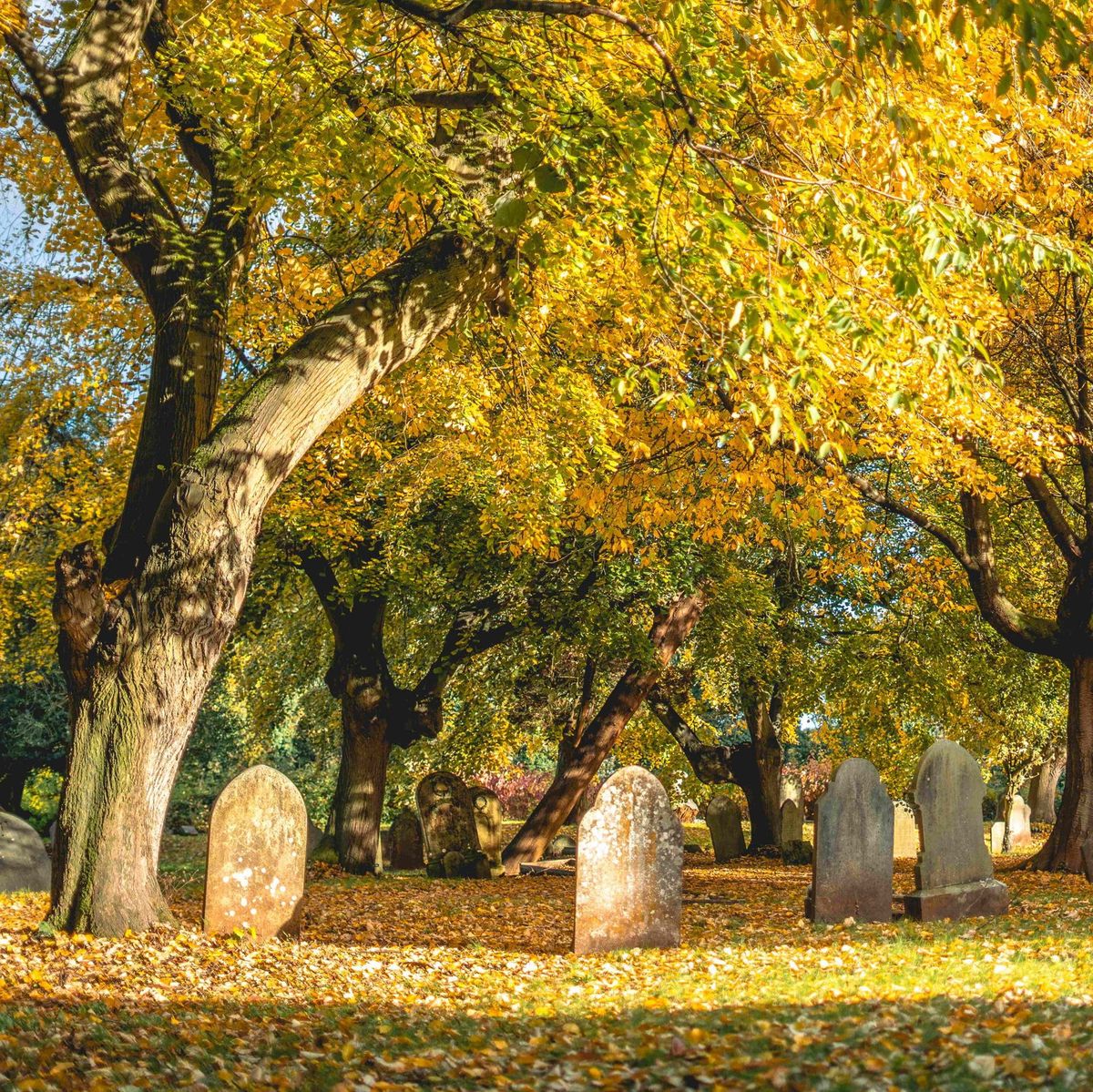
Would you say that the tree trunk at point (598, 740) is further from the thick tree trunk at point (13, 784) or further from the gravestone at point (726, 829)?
the thick tree trunk at point (13, 784)

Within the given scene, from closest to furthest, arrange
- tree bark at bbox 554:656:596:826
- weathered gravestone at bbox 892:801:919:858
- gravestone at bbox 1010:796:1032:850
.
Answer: tree bark at bbox 554:656:596:826 < weathered gravestone at bbox 892:801:919:858 < gravestone at bbox 1010:796:1032:850

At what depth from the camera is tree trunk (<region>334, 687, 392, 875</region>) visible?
57.5 feet

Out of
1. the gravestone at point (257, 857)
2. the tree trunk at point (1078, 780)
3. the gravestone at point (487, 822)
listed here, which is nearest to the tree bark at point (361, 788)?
the gravestone at point (487, 822)

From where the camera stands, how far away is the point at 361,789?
691 inches

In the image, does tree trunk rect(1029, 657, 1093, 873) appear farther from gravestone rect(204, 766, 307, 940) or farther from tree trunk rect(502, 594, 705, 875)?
gravestone rect(204, 766, 307, 940)

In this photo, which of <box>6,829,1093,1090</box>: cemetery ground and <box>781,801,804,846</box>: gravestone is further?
<box>781,801,804,846</box>: gravestone

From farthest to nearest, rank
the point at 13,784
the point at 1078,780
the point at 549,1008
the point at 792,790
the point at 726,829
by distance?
the point at 792,790
the point at 13,784
the point at 726,829
the point at 1078,780
the point at 549,1008

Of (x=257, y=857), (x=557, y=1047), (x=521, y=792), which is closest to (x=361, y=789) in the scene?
(x=257, y=857)

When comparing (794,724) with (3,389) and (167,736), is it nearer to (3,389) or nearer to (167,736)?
(3,389)

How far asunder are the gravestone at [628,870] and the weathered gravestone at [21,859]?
7.30m

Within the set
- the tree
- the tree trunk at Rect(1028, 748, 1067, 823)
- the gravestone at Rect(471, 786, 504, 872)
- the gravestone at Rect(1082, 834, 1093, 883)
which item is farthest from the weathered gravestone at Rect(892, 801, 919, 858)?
the tree

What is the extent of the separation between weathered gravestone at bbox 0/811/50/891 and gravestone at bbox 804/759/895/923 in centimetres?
852

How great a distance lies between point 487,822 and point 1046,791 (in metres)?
21.5

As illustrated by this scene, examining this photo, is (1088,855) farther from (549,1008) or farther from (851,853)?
(549,1008)
